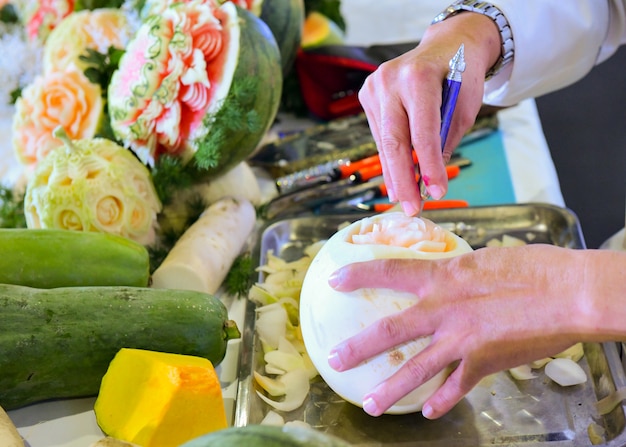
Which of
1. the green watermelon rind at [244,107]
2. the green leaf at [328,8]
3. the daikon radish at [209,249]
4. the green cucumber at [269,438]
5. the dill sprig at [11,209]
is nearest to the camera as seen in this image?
the green cucumber at [269,438]

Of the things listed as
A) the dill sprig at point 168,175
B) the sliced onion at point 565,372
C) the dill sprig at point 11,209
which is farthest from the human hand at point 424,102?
the dill sprig at point 11,209

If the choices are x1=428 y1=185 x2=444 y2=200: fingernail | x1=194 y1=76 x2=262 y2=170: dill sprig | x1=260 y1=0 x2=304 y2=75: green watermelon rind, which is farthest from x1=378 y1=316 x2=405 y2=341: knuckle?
x1=260 y1=0 x2=304 y2=75: green watermelon rind

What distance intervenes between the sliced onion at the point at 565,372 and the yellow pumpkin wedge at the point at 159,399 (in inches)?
17.3

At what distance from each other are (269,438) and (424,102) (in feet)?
1.79

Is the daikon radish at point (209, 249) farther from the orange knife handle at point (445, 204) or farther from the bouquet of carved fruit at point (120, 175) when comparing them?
the orange knife handle at point (445, 204)

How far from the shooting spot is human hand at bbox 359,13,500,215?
0.96 m

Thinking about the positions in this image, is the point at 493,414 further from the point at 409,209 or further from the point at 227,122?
the point at 227,122

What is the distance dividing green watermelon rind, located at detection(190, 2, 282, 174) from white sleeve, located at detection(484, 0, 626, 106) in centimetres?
41

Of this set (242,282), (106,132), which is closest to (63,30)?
(106,132)

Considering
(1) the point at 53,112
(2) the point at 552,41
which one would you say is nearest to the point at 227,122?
(1) the point at 53,112

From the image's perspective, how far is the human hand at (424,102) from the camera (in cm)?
96

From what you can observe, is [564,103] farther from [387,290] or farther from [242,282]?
[387,290]

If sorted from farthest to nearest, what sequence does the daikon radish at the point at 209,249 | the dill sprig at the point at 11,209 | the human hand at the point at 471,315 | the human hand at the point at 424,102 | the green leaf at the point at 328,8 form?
1. the green leaf at the point at 328,8
2. the dill sprig at the point at 11,209
3. the daikon radish at the point at 209,249
4. the human hand at the point at 424,102
5. the human hand at the point at 471,315

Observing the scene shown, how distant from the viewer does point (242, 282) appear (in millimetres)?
1226
